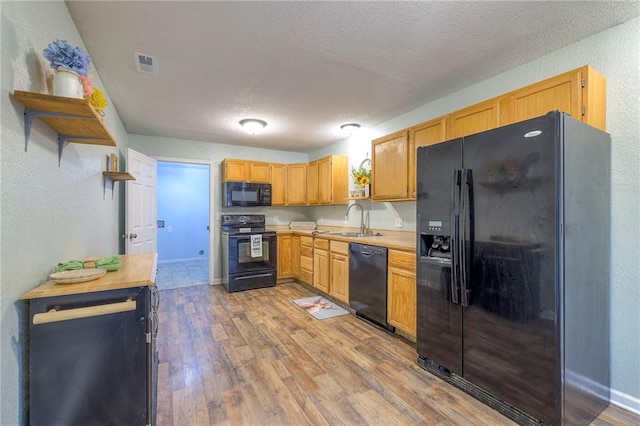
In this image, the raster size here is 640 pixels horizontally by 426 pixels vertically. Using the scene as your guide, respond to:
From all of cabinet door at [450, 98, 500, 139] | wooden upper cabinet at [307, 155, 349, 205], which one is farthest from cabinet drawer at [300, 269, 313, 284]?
cabinet door at [450, 98, 500, 139]

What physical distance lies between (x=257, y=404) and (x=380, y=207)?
275cm

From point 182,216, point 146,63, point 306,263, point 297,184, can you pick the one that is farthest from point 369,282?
point 182,216

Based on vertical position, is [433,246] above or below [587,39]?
below

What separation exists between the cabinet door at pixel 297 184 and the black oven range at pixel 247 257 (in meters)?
0.89

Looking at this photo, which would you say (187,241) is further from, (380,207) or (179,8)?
(179,8)

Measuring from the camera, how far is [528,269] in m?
1.66

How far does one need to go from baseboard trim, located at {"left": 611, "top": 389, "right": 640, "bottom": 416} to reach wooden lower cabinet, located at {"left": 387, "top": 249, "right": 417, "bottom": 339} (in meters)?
1.32

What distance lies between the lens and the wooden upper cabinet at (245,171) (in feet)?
15.7

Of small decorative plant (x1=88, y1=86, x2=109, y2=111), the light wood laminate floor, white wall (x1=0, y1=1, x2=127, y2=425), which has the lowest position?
the light wood laminate floor

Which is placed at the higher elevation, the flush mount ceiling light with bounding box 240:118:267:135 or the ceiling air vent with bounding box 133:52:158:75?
the ceiling air vent with bounding box 133:52:158:75

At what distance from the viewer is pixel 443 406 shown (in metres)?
1.84

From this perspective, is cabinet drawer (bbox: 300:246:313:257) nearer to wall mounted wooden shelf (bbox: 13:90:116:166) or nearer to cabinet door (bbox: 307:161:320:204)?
cabinet door (bbox: 307:161:320:204)

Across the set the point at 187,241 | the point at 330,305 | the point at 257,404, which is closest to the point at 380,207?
the point at 330,305

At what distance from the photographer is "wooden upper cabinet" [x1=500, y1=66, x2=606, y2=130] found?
184 cm
